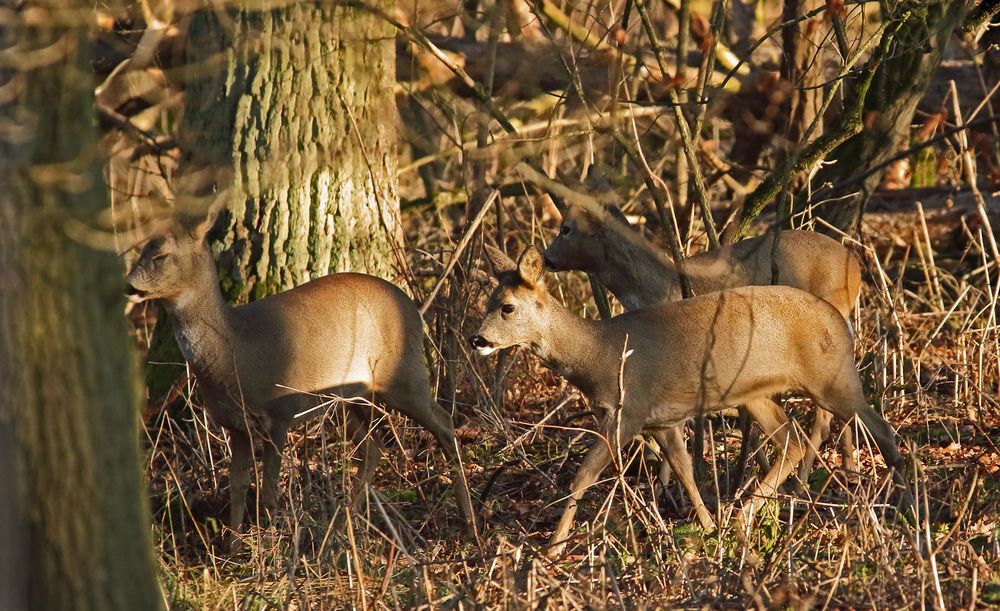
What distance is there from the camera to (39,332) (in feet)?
13.8

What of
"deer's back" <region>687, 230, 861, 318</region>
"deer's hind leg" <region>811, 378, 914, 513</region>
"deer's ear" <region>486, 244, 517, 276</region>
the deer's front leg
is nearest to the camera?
the deer's front leg

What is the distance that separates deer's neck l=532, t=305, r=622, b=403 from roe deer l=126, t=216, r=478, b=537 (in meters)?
0.76

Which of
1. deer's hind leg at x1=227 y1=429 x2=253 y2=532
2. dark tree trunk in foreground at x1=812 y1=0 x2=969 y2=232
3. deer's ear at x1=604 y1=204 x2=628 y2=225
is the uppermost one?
dark tree trunk in foreground at x1=812 y1=0 x2=969 y2=232

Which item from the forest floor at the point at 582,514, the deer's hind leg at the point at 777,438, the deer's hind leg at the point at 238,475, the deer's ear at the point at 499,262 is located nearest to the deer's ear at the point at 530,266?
the deer's ear at the point at 499,262

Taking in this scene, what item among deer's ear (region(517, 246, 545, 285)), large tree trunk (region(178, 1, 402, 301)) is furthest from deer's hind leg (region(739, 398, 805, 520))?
large tree trunk (region(178, 1, 402, 301))

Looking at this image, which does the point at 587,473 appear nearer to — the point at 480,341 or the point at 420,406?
the point at 480,341

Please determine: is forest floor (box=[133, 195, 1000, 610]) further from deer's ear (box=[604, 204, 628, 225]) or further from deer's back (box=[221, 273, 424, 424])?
deer's ear (box=[604, 204, 628, 225])

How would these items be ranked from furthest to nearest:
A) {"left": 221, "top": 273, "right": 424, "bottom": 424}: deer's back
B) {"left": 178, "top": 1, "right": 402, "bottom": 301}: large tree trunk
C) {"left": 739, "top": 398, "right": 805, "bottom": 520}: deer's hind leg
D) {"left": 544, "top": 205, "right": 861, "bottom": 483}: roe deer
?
1. {"left": 178, "top": 1, "right": 402, "bottom": 301}: large tree trunk
2. {"left": 544, "top": 205, "right": 861, "bottom": 483}: roe deer
3. {"left": 221, "top": 273, "right": 424, "bottom": 424}: deer's back
4. {"left": 739, "top": 398, "right": 805, "bottom": 520}: deer's hind leg

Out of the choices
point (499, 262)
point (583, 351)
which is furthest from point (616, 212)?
point (583, 351)

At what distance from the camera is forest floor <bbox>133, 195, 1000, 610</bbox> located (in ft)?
16.3

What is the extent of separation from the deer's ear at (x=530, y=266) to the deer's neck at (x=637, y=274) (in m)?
1.35

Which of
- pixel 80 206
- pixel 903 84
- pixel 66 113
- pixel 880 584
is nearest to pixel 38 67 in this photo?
pixel 66 113

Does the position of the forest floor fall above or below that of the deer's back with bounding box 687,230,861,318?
below

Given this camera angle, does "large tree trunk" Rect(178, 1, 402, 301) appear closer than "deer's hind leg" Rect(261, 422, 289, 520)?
No
